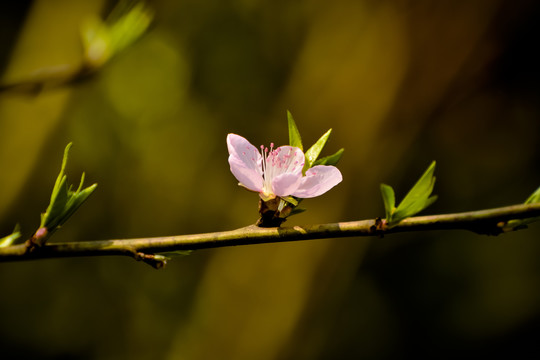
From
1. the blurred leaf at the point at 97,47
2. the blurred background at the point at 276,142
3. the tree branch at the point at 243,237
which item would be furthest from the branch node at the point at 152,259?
the blurred background at the point at 276,142

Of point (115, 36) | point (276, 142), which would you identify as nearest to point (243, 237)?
point (115, 36)

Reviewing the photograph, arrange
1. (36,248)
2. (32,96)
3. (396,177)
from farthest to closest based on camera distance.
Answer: (396,177) → (32,96) → (36,248)

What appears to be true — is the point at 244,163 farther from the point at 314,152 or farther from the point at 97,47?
the point at 97,47

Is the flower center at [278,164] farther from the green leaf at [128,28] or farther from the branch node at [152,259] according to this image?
the green leaf at [128,28]

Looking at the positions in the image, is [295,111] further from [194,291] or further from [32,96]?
[32,96]

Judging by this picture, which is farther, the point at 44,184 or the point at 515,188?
the point at 515,188

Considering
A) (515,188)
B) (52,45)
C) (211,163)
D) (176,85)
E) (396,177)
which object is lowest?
(515,188)

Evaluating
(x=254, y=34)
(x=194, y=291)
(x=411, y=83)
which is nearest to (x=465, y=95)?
(x=411, y=83)

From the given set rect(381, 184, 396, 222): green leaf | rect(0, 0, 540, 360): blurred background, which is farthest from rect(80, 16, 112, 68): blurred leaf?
rect(0, 0, 540, 360): blurred background
